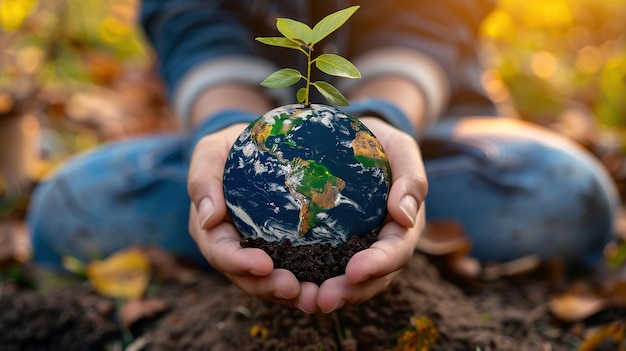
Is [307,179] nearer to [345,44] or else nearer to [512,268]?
[512,268]

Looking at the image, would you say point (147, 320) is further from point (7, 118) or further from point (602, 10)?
point (602, 10)

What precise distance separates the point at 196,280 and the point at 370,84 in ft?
3.62

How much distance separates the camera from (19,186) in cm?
385

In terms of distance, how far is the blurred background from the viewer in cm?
399

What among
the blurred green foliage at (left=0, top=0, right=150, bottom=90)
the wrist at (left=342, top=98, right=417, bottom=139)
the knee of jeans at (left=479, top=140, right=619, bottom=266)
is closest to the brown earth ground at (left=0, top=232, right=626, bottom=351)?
the knee of jeans at (left=479, top=140, right=619, bottom=266)

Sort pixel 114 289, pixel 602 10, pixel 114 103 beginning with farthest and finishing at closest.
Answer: pixel 602 10 → pixel 114 103 → pixel 114 289

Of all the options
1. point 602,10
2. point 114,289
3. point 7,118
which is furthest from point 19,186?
point 602,10

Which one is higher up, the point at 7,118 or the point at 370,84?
the point at 370,84

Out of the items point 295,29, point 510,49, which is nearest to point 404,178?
point 295,29

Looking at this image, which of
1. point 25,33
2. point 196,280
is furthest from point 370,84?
point 25,33

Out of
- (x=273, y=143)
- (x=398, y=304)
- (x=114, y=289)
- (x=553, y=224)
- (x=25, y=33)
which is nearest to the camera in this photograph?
(x=273, y=143)

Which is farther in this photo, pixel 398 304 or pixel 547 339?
pixel 547 339

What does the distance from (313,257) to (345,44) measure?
1860 mm

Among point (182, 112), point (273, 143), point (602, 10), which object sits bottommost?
point (602, 10)
